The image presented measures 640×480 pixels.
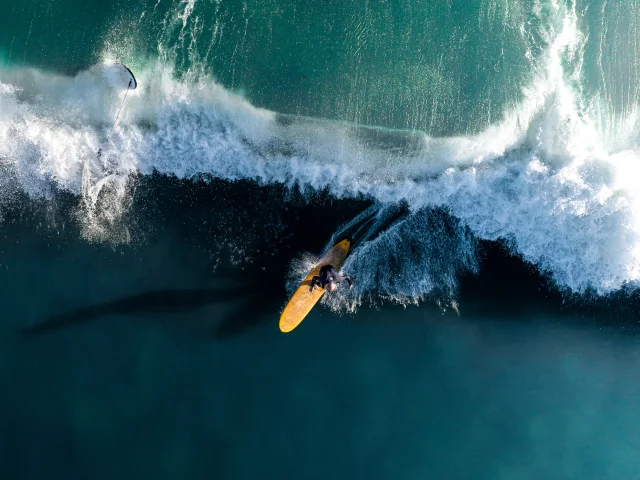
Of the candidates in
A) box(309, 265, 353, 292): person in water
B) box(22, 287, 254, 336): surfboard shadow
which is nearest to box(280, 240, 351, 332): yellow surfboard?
box(309, 265, 353, 292): person in water

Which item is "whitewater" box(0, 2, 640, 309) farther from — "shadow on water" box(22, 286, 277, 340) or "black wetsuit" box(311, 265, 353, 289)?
"shadow on water" box(22, 286, 277, 340)

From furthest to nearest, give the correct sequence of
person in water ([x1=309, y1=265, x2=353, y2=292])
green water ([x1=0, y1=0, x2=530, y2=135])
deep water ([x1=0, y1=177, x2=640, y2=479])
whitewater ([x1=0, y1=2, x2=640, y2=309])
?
green water ([x1=0, y1=0, x2=530, y2=135]) < whitewater ([x1=0, y1=2, x2=640, y2=309]) < deep water ([x1=0, y1=177, x2=640, y2=479]) < person in water ([x1=309, y1=265, x2=353, y2=292])

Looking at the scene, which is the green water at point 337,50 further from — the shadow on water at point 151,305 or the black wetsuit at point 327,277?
the shadow on water at point 151,305

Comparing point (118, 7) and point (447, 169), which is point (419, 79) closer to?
point (447, 169)

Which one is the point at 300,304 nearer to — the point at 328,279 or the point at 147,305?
the point at 328,279

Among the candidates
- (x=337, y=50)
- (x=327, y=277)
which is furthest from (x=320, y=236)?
(x=337, y=50)

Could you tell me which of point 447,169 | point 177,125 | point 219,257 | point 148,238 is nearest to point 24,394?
point 148,238
